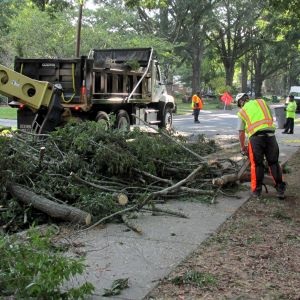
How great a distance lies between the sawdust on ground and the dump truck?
5.85m

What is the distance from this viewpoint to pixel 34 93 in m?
12.2

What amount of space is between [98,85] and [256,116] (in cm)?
763

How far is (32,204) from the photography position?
21.0 feet

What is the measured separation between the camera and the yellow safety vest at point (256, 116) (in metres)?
7.96

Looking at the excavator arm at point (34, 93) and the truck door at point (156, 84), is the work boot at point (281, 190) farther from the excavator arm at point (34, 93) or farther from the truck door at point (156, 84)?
the truck door at point (156, 84)

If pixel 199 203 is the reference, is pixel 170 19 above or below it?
above

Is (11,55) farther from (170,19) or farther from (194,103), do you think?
(194,103)

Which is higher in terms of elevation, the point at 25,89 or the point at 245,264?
the point at 25,89

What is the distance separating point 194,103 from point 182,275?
2242cm

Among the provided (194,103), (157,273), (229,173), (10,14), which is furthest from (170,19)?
(157,273)

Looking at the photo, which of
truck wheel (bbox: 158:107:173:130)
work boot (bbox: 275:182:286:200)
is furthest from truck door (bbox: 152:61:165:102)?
work boot (bbox: 275:182:286:200)

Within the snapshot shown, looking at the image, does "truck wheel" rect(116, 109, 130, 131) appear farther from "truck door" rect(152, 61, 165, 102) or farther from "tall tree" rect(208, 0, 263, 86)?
"tall tree" rect(208, 0, 263, 86)

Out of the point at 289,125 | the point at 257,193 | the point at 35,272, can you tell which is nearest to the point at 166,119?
the point at 289,125

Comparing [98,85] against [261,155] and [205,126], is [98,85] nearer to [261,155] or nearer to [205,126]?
[261,155]
